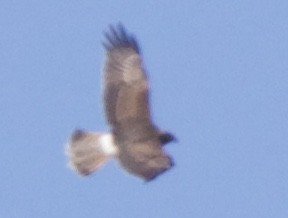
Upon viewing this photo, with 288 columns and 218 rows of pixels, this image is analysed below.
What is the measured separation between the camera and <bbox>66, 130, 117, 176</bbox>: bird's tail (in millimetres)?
10266

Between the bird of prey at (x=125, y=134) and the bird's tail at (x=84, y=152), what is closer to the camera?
the bird of prey at (x=125, y=134)

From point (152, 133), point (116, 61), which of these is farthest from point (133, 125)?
point (116, 61)

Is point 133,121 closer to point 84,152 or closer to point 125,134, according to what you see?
point 125,134

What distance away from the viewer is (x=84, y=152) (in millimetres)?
10375

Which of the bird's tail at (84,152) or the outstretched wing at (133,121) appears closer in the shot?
the outstretched wing at (133,121)

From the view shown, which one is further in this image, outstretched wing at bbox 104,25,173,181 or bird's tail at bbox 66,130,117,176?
bird's tail at bbox 66,130,117,176

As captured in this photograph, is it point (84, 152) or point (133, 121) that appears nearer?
point (133, 121)

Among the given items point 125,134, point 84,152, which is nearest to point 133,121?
point 125,134

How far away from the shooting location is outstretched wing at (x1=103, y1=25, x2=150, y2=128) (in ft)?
32.8

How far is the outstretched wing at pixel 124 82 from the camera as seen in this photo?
9.98m

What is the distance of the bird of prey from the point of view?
9.70m

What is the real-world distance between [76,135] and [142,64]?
0.84 m

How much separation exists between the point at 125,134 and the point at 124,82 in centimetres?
49

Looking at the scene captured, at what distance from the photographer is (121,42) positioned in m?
10.8
